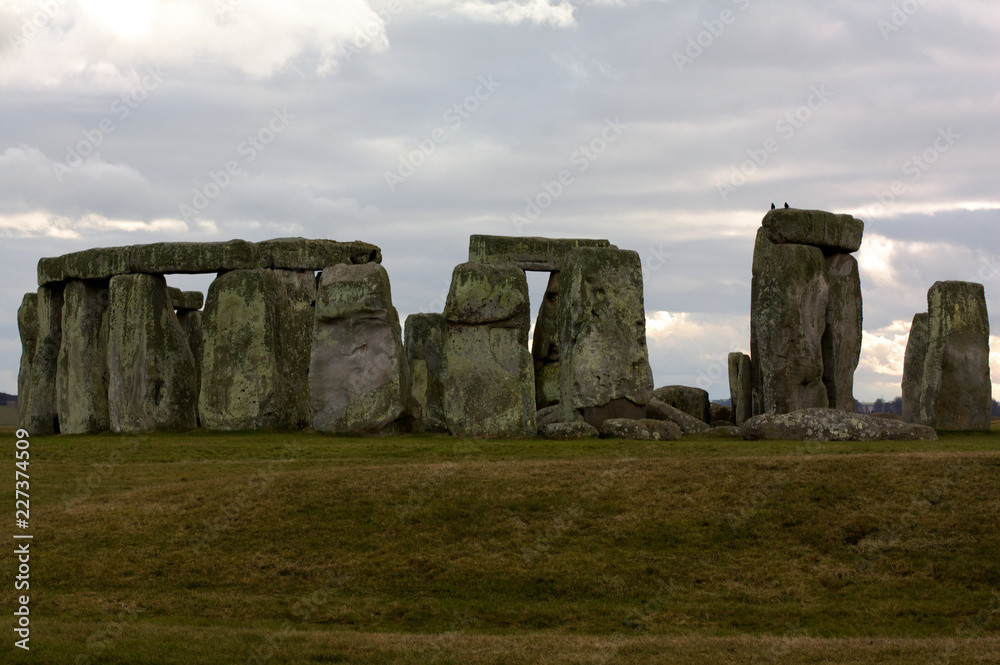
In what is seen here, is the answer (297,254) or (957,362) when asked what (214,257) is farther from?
(957,362)

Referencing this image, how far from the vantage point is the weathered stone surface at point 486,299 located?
22.2 m

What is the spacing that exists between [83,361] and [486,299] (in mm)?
11004

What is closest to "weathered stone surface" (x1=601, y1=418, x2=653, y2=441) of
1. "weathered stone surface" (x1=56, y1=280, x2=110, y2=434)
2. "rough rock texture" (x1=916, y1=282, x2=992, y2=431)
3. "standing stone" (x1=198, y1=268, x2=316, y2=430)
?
"rough rock texture" (x1=916, y1=282, x2=992, y2=431)

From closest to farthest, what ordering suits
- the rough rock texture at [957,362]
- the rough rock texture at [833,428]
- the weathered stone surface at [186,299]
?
the rough rock texture at [833,428] < the rough rock texture at [957,362] < the weathered stone surface at [186,299]

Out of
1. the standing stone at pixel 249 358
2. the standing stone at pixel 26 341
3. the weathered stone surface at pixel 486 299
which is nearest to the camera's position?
the weathered stone surface at pixel 486 299

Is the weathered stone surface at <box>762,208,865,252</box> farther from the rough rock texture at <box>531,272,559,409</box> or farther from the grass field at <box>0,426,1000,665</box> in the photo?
the grass field at <box>0,426,1000,665</box>

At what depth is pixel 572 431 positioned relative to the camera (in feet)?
70.6

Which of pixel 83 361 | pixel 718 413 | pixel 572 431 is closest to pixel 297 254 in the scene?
pixel 83 361

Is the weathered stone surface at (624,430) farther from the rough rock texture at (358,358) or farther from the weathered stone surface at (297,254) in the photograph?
the weathered stone surface at (297,254)

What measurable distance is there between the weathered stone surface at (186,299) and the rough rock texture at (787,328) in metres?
16.8

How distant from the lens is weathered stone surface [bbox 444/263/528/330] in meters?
22.2

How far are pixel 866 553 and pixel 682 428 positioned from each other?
33.5 feet

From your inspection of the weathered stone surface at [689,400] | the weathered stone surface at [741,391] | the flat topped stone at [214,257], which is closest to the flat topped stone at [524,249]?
the flat topped stone at [214,257]

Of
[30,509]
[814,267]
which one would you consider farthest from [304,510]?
[814,267]
